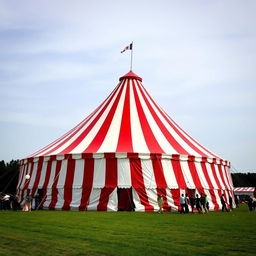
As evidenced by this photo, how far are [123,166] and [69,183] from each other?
2146 millimetres

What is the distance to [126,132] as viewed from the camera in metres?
14.0

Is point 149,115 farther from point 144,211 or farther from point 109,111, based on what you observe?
point 144,211

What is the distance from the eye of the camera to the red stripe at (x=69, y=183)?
12781 mm

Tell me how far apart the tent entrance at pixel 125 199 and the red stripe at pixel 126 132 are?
149 centimetres

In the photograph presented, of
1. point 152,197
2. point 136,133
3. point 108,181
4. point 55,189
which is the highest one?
point 136,133

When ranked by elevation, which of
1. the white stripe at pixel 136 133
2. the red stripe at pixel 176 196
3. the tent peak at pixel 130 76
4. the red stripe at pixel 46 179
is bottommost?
the red stripe at pixel 176 196

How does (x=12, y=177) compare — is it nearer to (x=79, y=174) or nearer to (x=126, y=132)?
(x=79, y=174)

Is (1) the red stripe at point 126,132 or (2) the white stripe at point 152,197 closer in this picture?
(2) the white stripe at point 152,197

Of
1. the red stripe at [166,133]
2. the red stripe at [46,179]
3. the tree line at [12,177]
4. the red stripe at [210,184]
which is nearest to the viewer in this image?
the red stripe at [46,179]

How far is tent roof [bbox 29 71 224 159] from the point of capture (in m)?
13.4

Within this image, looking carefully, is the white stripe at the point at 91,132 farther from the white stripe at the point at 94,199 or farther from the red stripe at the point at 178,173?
the red stripe at the point at 178,173

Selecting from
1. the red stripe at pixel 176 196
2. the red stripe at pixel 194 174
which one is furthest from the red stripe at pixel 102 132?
the red stripe at pixel 194 174

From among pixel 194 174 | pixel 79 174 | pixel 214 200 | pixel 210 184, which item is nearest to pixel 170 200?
pixel 194 174

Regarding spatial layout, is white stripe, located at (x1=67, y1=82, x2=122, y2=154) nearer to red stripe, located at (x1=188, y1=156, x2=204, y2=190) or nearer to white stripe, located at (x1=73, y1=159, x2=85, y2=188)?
white stripe, located at (x1=73, y1=159, x2=85, y2=188)
